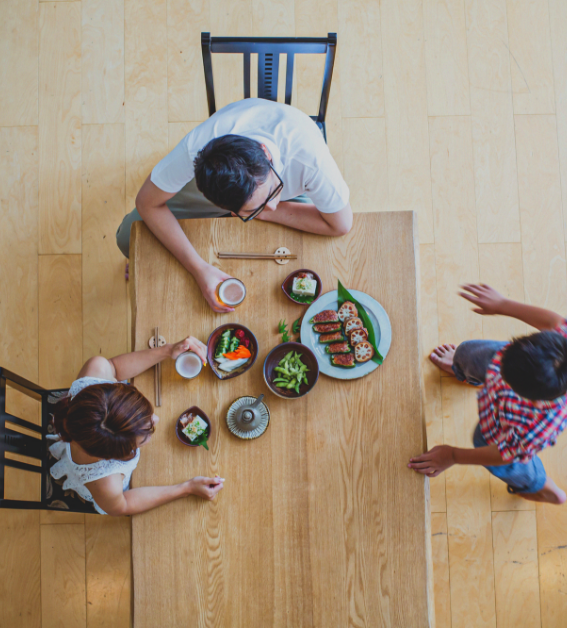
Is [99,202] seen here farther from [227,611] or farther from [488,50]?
[488,50]

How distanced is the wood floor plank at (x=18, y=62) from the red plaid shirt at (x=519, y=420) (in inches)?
97.0

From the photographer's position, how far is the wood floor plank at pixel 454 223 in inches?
89.1

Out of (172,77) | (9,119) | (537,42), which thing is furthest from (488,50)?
(9,119)

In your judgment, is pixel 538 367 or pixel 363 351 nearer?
pixel 538 367

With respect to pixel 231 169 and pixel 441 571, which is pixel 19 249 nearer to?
pixel 231 169

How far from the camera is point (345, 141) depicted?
238 centimetres

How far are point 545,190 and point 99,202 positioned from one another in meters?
2.22

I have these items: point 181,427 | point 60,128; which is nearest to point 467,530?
point 181,427

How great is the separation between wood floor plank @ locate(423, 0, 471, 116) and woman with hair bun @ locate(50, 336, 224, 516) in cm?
185

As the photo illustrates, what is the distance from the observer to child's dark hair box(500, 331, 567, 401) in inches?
46.9

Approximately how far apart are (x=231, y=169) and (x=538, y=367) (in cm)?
93

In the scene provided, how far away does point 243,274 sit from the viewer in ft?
4.84

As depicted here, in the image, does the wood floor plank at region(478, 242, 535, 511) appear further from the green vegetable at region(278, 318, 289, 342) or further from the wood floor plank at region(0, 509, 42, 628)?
the wood floor plank at region(0, 509, 42, 628)

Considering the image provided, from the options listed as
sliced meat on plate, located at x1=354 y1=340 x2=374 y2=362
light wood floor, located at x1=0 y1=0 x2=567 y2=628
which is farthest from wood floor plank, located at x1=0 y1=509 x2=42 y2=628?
sliced meat on plate, located at x1=354 y1=340 x2=374 y2=362
